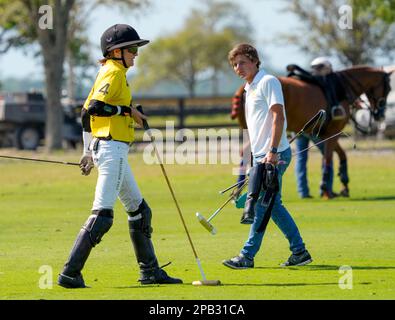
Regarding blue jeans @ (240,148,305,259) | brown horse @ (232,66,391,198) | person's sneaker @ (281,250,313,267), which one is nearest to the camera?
blue jeans @ (240,148,305,259)

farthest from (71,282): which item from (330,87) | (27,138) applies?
(27,138)

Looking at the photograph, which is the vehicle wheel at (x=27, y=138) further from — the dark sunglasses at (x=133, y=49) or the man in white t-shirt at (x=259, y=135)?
the dark sunglasses at (x=133, y=49)

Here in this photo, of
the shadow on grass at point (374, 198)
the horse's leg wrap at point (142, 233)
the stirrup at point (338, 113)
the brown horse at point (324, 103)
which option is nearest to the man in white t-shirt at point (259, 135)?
the horse's leg wrap at point (142, 233)

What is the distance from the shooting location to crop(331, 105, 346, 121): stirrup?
73.5 ft

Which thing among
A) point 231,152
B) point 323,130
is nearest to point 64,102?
point 231,152

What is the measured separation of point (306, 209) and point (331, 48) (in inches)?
1681

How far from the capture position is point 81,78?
289 feet

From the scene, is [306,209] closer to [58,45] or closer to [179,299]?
[179,299]

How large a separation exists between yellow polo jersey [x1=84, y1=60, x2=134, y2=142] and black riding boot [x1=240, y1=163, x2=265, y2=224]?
1.37 m

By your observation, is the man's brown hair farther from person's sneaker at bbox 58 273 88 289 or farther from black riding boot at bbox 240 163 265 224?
person's sneaker at bbox 58 273 88 289

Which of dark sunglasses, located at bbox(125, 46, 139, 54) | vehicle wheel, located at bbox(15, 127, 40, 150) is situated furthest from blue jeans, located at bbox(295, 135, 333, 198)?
vehicle wheel, located at bbox(15, 127, 40, 150)

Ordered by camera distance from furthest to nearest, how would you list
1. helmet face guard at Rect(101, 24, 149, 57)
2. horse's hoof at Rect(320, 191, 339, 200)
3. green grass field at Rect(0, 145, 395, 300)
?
1. horse's hoof at Rect(320, 191, 339, 200)
2. helmet face guard at Rect(101, 24, 149, 57)
3. green grass field at Rect(0, 145, 395, 300)

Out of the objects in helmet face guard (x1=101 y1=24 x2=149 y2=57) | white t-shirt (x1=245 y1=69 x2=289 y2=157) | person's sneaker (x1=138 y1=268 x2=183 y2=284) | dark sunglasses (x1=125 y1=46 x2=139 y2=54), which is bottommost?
person's sneaker (x1=138 y1=268 x2=183 y2=284)

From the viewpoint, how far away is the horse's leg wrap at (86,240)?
11297 mm
